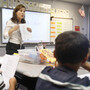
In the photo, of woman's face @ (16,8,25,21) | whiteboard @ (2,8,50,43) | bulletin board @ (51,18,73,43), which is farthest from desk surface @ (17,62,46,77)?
bulletin board @ (51,18,73,43)

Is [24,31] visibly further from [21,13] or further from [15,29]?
[21,13]

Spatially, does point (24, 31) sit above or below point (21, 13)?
below

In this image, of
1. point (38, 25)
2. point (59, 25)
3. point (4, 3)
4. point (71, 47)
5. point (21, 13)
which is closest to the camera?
point (71, 47)

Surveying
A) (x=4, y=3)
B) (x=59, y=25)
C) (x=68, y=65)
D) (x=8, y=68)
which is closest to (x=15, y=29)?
(x=8, y=68)

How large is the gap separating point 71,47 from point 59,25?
14.2 ft

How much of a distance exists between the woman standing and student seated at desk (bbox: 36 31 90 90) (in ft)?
5.35

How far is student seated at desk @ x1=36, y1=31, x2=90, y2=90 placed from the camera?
62 centimetres

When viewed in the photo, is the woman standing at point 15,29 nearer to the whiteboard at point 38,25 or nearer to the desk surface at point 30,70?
the desk surface at point 30,70

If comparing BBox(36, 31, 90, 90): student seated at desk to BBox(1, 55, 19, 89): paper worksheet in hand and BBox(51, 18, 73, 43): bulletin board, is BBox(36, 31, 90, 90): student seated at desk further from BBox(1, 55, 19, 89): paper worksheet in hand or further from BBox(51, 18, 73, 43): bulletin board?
BBox(51, 18, 73, 43): bulletin board

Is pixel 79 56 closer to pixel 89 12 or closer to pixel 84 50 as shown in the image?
pixel 84 50

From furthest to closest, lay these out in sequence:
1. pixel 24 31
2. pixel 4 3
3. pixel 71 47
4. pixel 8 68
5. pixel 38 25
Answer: pixel 38 25 → pixel 4 3 → pixel 24 31 → pixel 8 68 → pixel 71 47

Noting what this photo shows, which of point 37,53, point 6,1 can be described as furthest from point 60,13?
point 37,53

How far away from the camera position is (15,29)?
2.23 m

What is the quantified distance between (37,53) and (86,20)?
15.1 ft
